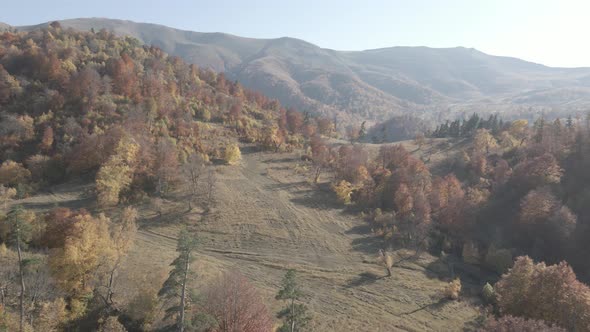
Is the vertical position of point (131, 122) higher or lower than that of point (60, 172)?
higher

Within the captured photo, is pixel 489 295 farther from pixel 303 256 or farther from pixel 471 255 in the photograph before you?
pixel 303 256

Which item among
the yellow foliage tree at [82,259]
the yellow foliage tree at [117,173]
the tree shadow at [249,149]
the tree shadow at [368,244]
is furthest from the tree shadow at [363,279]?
the tree shadow at [249,149]

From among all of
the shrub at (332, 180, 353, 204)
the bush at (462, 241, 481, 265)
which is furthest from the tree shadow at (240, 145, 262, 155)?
the bush at (462, 241, 481, 265)

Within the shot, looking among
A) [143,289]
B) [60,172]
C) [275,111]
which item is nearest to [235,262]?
[143,289]

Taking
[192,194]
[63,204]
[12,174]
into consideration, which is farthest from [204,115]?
[63,204]

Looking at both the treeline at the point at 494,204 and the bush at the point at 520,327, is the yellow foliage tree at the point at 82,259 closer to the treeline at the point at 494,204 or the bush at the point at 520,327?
the bush at the point at 520,327

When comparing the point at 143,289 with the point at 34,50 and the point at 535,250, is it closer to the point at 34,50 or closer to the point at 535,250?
the point at 535,250
